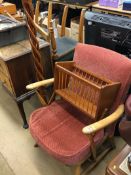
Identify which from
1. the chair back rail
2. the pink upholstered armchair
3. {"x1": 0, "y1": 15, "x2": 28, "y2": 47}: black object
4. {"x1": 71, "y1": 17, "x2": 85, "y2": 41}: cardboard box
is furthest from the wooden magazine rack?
{"x1": 71, "y1": 17, "x2": 85, "y2": 41}: cardboard box

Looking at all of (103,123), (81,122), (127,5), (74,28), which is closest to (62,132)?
(81,122)

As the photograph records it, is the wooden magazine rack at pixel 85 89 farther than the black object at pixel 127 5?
No

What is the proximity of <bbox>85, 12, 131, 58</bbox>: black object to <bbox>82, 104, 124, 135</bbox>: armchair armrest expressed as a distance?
0.54 meters

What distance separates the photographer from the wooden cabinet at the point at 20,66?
5.24 ft

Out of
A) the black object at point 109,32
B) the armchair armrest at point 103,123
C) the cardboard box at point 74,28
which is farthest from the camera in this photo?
the cardboard box at point 74,28

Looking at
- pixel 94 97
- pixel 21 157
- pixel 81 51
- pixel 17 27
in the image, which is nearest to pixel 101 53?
pixel 81 51

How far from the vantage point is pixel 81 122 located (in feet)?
4.69

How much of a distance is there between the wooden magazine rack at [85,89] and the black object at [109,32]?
1.30 feet

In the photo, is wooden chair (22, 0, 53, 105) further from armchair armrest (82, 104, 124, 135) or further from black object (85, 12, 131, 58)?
armchair armrest (82, 104, 124, 135)

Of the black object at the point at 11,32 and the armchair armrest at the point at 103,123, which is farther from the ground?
Result: the black object at the point at 11,32

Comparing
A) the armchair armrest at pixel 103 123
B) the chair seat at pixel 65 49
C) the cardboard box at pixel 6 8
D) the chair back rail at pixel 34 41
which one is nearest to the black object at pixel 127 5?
the chair seat at pixel 65 49

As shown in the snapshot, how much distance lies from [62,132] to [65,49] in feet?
3.12

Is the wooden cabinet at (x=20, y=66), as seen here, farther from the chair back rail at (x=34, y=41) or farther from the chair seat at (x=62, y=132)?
the chair seat at (x=62, y=132)

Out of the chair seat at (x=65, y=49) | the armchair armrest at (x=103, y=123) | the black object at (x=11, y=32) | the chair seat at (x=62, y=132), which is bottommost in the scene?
the chair seat at (x=62, y=132)
